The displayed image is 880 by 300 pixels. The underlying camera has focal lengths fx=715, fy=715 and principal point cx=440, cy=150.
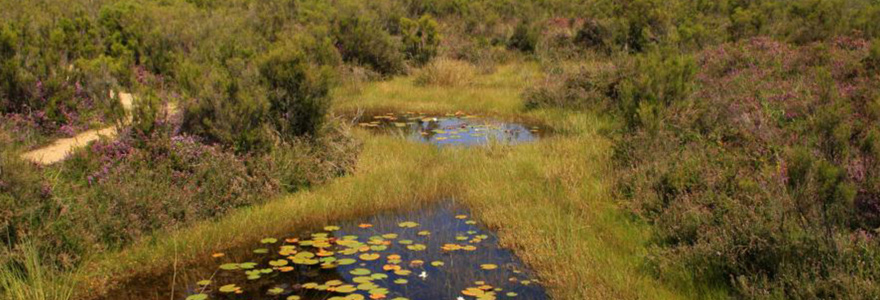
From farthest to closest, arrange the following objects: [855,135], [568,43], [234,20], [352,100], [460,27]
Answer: [460,27], [568,43], [234,20], [352,100], [855,135]

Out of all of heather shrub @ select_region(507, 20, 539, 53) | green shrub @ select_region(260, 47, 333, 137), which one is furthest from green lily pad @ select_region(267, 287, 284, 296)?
heather shrub @ select_region(507, 20, 539, 53)

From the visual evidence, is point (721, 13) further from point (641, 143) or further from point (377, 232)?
point (377, 232)

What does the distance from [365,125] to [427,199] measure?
436cm

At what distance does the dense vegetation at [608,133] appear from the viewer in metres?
5.21

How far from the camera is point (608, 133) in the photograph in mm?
10586

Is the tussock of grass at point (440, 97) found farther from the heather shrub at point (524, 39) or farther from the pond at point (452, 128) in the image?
the heather shrub at point (524, 39)

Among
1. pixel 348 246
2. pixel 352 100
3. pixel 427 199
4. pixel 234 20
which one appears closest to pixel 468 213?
pixel 427 199

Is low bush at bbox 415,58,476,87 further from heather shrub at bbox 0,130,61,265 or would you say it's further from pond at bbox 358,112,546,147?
heather shrub at bbox 0,130,61,265

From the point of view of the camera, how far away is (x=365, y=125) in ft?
41.0

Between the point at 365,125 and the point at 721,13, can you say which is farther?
the point at 721,13

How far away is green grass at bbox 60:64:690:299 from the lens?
19.4 ft

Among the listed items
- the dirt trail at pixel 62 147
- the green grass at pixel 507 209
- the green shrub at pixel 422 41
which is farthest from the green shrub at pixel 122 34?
the green shrub at pixel 422 41

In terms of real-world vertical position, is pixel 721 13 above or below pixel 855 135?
below

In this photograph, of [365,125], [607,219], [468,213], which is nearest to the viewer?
[607,219]
